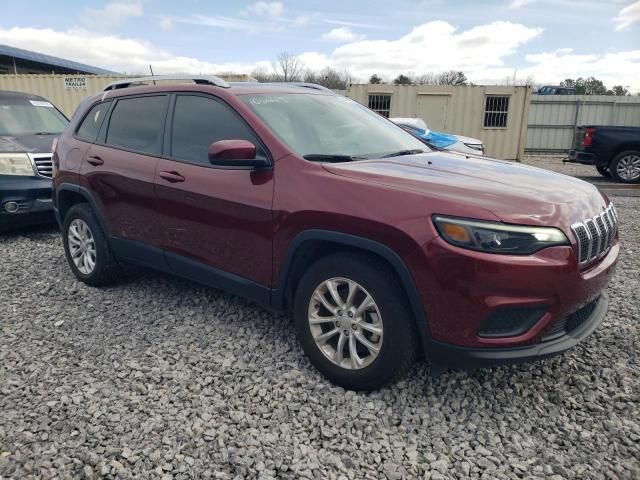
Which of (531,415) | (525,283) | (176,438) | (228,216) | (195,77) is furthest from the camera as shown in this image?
(195,77)

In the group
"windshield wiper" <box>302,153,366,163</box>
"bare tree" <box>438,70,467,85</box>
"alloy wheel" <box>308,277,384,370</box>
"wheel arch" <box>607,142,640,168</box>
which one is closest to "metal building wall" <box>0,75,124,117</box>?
"wheel arch" <box>607,142,640,168</box>

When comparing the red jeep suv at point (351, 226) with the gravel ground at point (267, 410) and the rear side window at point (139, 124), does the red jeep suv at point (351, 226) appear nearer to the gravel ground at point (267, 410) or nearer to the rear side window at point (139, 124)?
the rear side window at point (139, 124)

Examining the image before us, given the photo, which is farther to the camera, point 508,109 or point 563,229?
point 508,109

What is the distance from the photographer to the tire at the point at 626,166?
37.1ft

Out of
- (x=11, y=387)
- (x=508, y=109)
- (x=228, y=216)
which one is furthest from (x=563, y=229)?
(x=508, y=109)

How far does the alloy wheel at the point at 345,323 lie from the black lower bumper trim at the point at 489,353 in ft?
1.00

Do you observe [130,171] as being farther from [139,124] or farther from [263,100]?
[263,100]

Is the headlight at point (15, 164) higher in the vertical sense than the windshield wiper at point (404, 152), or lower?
lower

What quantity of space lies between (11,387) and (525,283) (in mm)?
2852

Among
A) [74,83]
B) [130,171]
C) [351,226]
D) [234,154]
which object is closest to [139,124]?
[130,171]

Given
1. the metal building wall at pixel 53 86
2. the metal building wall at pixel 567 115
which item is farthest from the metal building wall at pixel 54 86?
the metal building wall at pixel 567 115

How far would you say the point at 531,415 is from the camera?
8.43 ft

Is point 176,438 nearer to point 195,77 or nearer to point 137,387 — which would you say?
point 137,387

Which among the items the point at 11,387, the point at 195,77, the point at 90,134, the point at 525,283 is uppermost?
the point at 195,77
